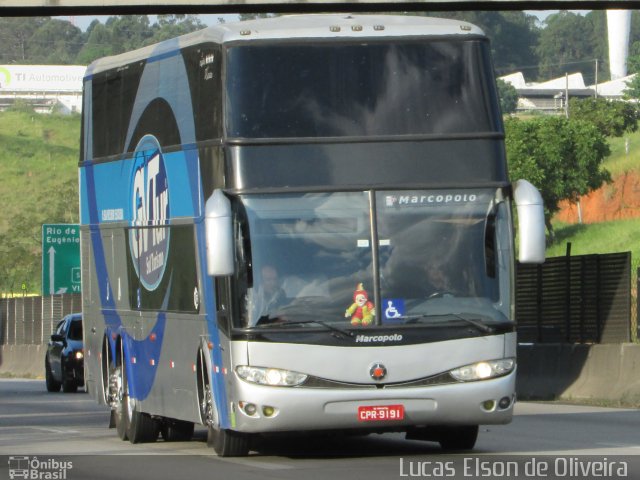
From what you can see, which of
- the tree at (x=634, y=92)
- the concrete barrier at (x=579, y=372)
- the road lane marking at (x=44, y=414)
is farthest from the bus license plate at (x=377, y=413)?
the tree at (x=634, y=92)

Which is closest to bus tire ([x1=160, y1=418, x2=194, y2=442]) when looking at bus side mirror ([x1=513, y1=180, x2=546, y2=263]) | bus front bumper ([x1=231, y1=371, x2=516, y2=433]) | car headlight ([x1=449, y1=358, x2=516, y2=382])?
bus front bumper ([x1=231, y1=371, x2=516, y2=433])

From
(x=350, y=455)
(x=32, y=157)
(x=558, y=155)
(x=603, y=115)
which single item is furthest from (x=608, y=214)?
(x=350, y=455)

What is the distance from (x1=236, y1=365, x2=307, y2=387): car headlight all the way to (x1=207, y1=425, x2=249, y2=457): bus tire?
3.88ft

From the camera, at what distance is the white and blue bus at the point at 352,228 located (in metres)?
13.5

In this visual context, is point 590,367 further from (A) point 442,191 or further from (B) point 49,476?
(B) point 49,476

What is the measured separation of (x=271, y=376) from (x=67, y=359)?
20.8 metres

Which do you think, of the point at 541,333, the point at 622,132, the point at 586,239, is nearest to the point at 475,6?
the point at 541,333

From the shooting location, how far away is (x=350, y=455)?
15.1 meters

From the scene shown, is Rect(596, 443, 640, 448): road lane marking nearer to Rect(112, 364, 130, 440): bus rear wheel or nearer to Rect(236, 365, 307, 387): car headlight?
Rect(236, 365, 307, 387): car headlight

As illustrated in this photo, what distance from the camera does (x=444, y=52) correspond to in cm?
1422

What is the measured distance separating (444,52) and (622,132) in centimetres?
11749

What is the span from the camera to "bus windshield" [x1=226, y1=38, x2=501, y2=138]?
13953 mm

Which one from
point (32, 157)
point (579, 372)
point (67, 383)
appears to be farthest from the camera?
point (32, 157)

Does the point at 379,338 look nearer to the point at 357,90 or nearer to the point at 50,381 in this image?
the point at 357,90
